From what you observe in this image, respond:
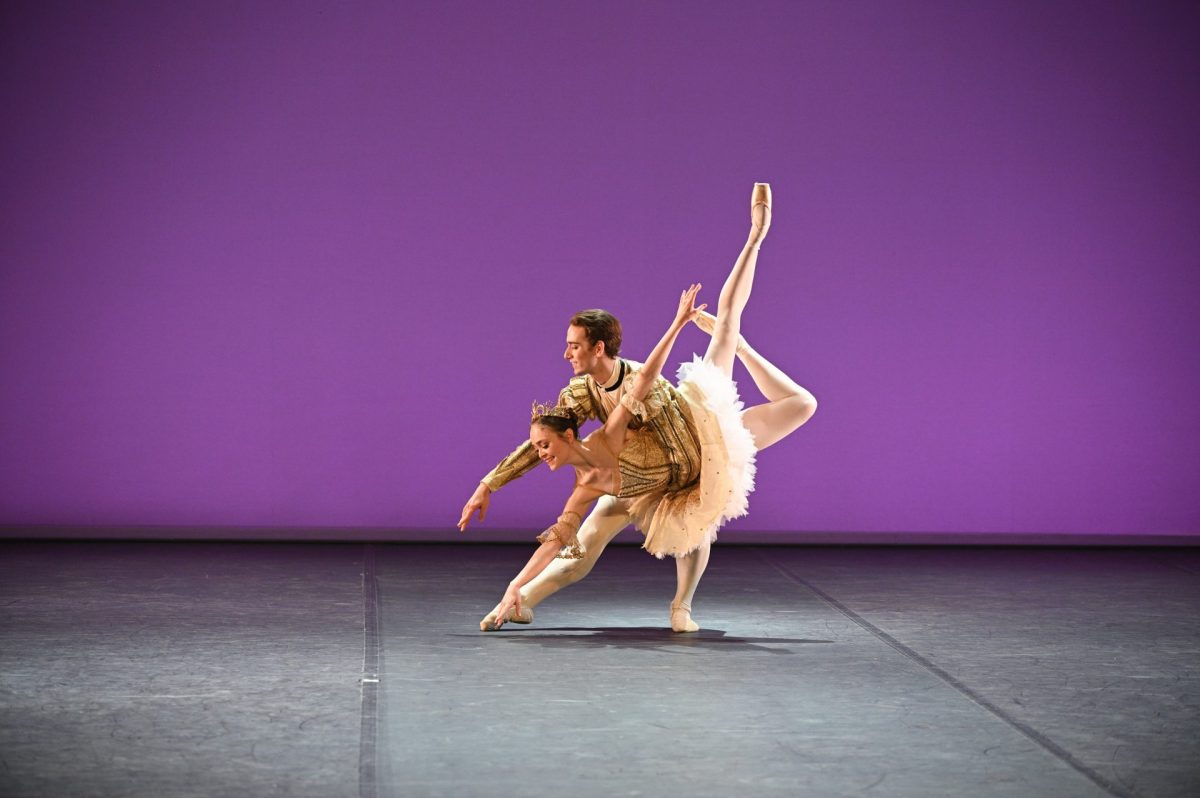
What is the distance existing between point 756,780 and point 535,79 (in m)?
4.41

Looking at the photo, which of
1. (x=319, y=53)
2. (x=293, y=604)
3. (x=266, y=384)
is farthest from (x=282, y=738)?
(x=319, y=53)

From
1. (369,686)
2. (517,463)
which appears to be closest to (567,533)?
(517,463)

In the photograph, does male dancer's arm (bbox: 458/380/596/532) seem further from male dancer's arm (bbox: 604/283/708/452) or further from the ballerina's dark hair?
male dancer's arm (bbox: 604/283/708/452)

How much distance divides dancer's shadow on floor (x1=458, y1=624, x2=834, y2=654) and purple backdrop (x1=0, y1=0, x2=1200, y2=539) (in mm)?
2287

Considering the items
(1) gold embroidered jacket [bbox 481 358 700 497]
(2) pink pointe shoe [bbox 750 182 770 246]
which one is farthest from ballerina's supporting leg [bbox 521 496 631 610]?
(2) pink pointe shoe [bbox 750 182 770 246]

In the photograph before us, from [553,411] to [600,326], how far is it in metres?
0.28

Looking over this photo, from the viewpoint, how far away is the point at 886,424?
683cm

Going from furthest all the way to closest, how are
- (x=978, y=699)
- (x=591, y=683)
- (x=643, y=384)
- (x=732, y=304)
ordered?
(x=732, y=304)
(x=643, y=384)
(x=591, y=683)
(x=978, y=699)

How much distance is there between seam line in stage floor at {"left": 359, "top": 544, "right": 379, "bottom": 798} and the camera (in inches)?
109

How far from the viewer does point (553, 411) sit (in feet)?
14.3

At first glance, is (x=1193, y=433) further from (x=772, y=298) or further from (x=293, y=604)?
(x=293, y=604)

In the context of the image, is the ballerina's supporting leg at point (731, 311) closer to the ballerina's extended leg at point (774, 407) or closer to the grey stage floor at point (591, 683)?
the ballerina's extended leg at point (774, 407)

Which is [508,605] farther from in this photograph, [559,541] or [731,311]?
[731,311]

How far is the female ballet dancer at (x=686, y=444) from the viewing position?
4.22 metres
